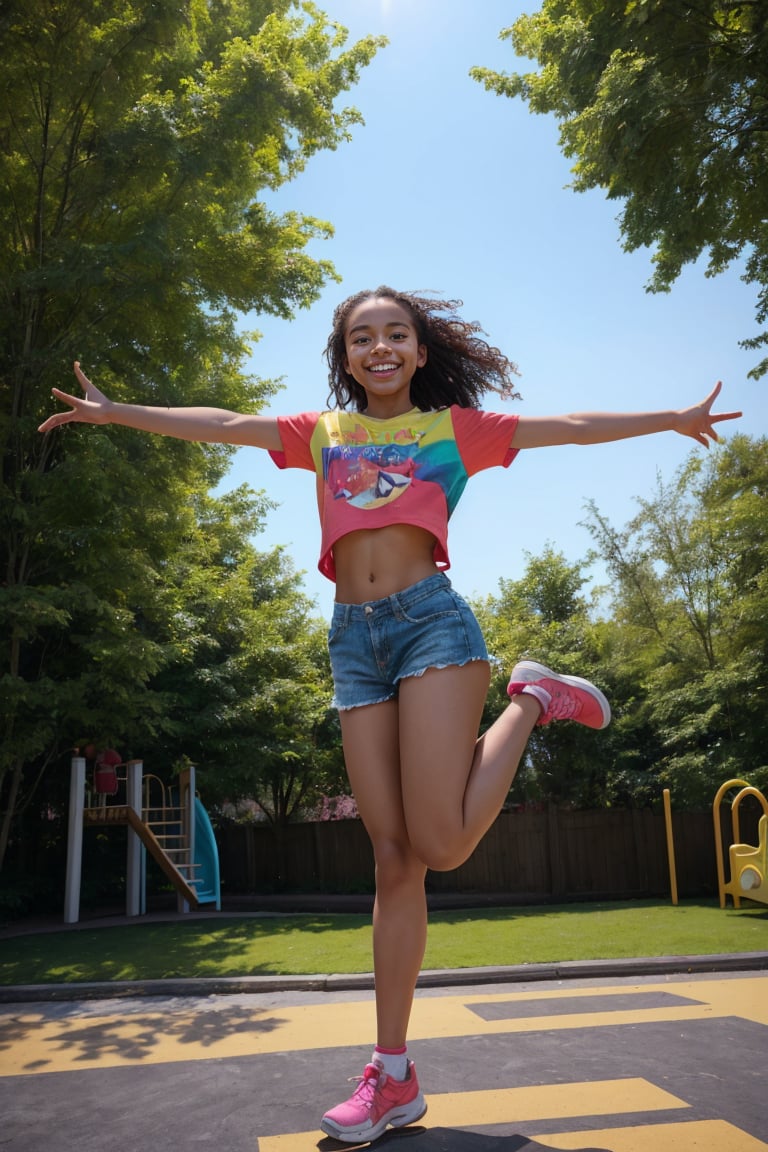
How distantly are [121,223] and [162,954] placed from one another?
25.1 ft

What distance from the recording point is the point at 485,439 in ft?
9.31

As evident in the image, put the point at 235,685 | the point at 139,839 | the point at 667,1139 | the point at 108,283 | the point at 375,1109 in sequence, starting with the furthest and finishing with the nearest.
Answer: the point at 235,685, the point at 139,839, the point at 108,283, the point at 375,1109, the point at 667,1139

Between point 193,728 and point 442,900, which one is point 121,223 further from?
point 442,900

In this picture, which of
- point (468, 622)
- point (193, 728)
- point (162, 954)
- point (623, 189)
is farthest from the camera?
point (193, 728)

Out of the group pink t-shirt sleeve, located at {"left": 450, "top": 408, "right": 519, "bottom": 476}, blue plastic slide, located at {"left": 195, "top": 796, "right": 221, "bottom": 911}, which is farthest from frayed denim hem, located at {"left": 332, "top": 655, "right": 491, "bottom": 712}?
blue plastic slide, located at {"left": 195, "top": 796, "right": 221, "bottom": 911}

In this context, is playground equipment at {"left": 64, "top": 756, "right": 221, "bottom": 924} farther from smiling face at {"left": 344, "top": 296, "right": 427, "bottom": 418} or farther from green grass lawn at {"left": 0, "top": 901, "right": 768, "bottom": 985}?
smiling face at {"left": 344, "top": 296, "right": 427, "bottom": 418}

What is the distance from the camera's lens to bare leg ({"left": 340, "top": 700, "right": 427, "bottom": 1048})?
255 centimetres

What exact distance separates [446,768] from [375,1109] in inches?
35.5

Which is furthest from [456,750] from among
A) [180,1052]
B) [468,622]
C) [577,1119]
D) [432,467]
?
[180,1052]

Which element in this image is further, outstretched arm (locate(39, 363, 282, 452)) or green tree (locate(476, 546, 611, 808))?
green tree (locate(476, 546, 611, 808))

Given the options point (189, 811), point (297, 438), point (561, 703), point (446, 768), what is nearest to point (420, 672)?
point (446, 768)

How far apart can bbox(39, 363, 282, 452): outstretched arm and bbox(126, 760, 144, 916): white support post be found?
10227mm

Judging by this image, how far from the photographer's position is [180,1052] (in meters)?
3.57

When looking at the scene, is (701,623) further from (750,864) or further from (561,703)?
(561,703)
